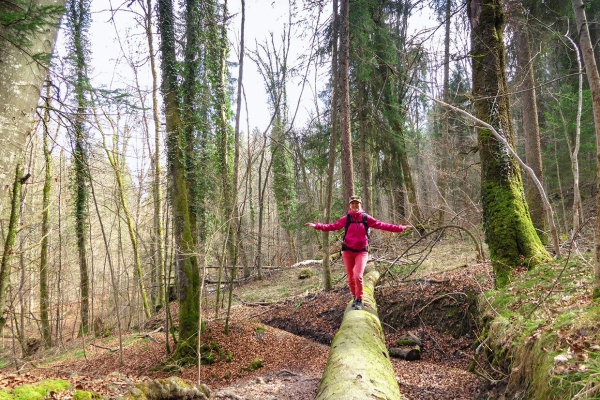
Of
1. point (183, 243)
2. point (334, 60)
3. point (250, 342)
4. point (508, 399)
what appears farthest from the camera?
point (334, 60)

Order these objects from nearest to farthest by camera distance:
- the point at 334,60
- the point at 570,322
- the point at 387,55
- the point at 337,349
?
the point at 570,322 → the point at 337,349 → the point at 334,60 → the point at 387,55

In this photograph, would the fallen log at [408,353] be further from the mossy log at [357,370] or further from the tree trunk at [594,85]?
the tree trunk at [594,85]

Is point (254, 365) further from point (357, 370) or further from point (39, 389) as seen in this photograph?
point (39, 389)

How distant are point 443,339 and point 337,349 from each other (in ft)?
12.9

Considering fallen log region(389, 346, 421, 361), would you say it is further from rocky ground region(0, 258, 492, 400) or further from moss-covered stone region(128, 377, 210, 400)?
moss-covered stone region(128, 377, 210, 400)

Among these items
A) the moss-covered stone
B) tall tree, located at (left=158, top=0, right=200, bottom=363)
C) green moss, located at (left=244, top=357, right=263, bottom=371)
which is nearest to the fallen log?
green moss, located at (left=244, top=357, right=263, bottom=371)

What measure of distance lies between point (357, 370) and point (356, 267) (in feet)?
9.80

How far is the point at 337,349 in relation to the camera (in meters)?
3.97

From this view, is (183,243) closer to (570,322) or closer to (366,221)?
(366,221)

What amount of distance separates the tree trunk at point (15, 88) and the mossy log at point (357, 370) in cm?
271

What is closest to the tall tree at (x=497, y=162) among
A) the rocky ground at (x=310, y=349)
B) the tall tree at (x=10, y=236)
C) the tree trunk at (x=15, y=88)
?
the rocky ground at (x=310, y=349)

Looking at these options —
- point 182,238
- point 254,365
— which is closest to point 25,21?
point 182,238

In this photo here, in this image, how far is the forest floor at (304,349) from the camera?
17.4ft

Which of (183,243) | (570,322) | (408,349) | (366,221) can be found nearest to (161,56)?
(183,243)
